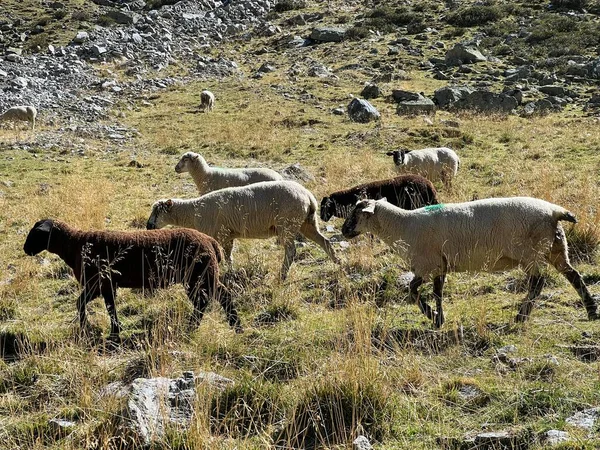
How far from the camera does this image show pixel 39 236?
7363 mm

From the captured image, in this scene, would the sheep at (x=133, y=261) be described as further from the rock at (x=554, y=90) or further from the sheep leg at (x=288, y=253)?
the rock at (x=554, y=90)

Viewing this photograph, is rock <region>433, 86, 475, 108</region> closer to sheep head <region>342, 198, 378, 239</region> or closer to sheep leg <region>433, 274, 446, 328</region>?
sheep head <region>342, 198, 378, 239</region>

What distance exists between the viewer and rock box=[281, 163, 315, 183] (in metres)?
15.7

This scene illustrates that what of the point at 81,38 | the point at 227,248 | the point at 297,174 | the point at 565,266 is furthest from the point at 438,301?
the point at 81,38

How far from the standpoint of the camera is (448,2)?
150 ft

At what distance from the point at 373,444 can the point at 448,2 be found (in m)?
46.3

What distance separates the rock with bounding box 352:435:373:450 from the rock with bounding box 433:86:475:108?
23.7m

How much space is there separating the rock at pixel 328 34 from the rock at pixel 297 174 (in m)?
26.5

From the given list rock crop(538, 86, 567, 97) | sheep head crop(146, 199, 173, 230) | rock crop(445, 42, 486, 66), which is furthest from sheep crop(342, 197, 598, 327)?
rock crop(445, 42, 486, 66)

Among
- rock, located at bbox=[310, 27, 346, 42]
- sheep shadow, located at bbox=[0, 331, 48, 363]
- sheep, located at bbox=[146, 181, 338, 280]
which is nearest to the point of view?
sheep shadow, located at bbox=[0, 331, 48, 363]

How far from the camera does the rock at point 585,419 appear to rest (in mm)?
4402

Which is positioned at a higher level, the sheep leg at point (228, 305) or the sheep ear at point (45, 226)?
the sheep ear at point (45, 226)

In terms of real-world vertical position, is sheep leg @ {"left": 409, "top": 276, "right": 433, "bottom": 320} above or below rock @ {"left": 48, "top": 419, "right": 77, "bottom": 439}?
below

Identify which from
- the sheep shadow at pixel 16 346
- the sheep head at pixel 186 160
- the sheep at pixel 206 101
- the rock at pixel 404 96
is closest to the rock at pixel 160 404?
the sheep shadow at pixel 16 346
